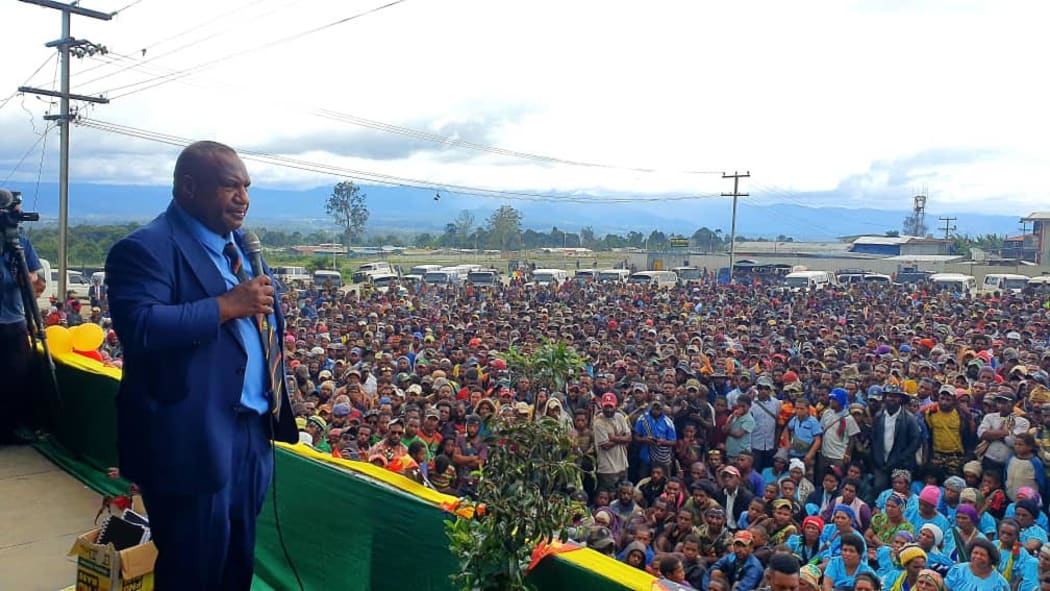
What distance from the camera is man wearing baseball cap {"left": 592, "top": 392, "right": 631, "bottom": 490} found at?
304 inches

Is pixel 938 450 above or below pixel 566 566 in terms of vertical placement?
below

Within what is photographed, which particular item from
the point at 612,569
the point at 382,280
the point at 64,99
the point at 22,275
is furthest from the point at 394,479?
the point at 382,280

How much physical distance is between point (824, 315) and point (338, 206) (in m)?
77.0

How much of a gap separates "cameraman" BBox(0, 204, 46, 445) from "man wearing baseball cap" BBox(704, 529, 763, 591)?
394cm

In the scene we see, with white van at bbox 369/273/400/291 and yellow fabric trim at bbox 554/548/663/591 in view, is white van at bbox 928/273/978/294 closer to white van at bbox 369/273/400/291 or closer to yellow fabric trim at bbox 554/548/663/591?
white van at bbox 369/273/400/291

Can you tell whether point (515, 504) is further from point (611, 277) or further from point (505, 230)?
point (505, 230)

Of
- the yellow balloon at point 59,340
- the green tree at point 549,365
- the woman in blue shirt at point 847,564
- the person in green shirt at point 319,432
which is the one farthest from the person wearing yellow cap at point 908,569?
the yellow balloon at point 59,340

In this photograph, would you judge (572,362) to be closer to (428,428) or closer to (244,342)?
(244,342)

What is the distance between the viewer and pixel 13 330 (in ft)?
13.4

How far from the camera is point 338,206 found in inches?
3543

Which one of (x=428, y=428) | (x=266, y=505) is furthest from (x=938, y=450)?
(x=266, y=505)

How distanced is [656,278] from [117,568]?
29.9 m

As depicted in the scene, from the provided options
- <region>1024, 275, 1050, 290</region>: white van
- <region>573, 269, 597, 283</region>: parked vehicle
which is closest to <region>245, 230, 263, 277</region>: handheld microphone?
<region>573, 269, 597, 283</region>: parked vehicle

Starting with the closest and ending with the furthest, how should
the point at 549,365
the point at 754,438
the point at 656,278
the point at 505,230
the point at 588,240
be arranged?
1. the point at 549,365
2. the point at 754,438
3. the point at 656,278
4. the point at 505,230
5. the point at 588,240
